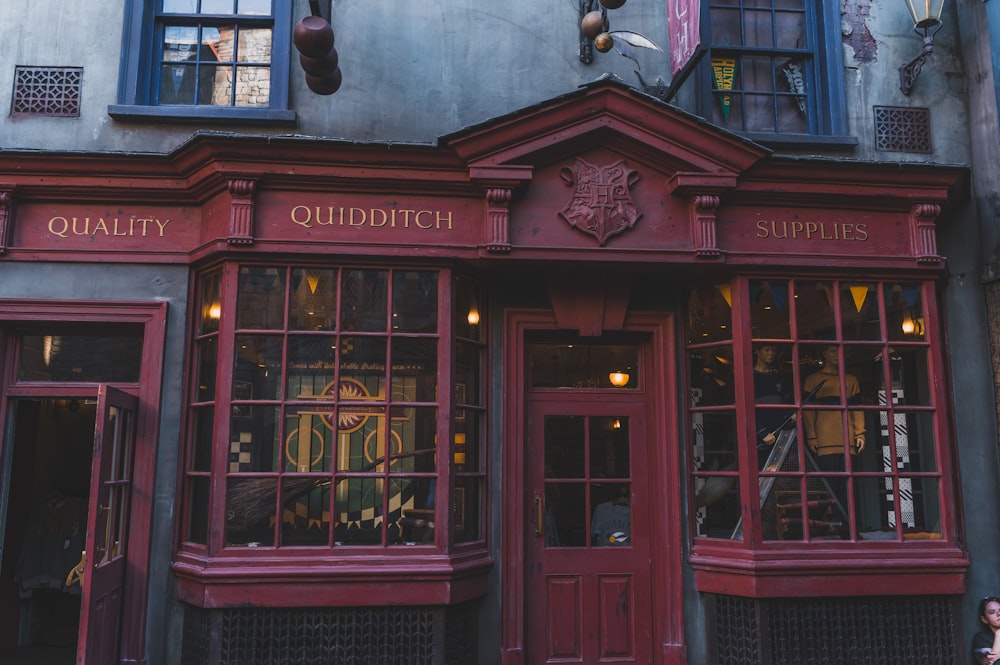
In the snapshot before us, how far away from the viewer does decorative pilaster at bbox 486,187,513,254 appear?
607 cm

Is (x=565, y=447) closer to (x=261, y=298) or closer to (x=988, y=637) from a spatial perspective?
(x=261, y=298)

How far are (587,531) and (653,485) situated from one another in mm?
666

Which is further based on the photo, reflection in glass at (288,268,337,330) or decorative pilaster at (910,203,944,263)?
decorative pilaster at (910,203,944,263)

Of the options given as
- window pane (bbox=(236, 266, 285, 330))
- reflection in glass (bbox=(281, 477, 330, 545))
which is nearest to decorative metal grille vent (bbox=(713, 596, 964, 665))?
reflection in glass (bbox=(281, 477, 330, 545))

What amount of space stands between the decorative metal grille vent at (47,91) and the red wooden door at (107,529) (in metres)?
2.56

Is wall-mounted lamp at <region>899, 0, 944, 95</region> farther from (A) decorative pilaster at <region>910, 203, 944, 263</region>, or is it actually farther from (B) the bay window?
(B) the bay window

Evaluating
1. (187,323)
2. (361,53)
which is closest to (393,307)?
(187,323)

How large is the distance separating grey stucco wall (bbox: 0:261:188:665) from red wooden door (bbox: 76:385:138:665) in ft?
0.70

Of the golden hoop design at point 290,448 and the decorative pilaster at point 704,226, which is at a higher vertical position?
the decorative pilaster at point 704,226

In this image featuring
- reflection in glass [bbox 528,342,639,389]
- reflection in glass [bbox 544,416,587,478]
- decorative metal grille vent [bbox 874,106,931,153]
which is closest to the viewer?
reflection in glass [bbox 544,416,587,478]

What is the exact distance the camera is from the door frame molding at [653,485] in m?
6.23

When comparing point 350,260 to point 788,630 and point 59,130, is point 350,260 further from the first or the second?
point 788,630

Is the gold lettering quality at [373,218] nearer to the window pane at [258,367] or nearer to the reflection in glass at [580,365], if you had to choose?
the window pane at [258,367]

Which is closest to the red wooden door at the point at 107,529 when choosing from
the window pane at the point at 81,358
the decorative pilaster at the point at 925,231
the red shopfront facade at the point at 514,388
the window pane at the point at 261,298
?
the red shopfront facade at the point at 514,388
